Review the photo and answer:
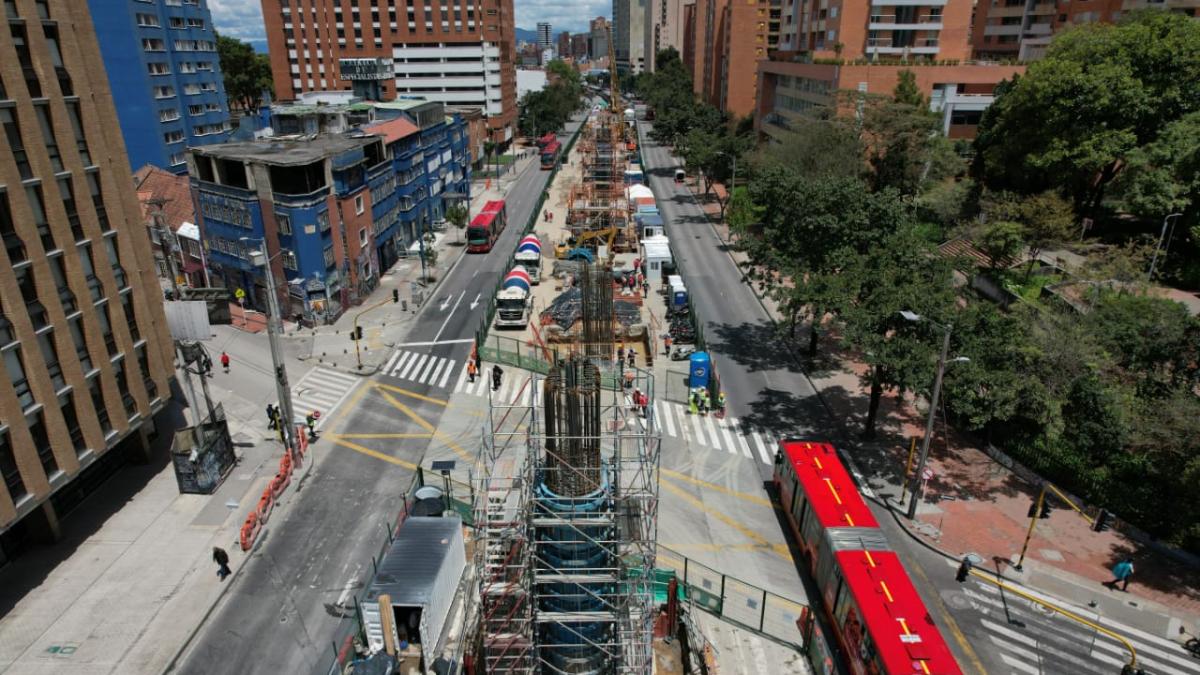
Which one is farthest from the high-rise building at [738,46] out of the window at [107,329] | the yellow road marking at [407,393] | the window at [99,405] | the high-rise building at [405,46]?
the window at [99,405]

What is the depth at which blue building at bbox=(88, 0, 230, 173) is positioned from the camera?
2830 inches

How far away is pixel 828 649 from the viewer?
915 inches

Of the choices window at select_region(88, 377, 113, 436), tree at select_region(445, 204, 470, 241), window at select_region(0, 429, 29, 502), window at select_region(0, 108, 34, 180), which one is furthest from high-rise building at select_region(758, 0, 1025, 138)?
window at select_region(0, 429, 29, 502)

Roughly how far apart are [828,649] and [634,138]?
13668 centimetres

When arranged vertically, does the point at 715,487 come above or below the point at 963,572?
below

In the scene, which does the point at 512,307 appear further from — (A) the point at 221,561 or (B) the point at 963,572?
(B) the point at 963,572

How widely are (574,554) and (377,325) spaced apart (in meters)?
37.8

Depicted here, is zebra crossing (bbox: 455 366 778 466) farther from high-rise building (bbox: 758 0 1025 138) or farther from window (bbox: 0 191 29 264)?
high-rise building (bbox: 758 0 1025 138)

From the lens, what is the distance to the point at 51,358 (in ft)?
90.5

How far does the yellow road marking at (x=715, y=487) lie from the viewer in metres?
32.4

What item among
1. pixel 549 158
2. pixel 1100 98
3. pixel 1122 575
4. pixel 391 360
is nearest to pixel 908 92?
pixel 1100 98

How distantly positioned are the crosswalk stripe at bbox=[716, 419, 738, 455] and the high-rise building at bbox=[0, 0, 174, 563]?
28.3m

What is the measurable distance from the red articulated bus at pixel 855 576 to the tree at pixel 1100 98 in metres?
38.3

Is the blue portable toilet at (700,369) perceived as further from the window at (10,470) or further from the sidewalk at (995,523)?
the window at (10,470)
